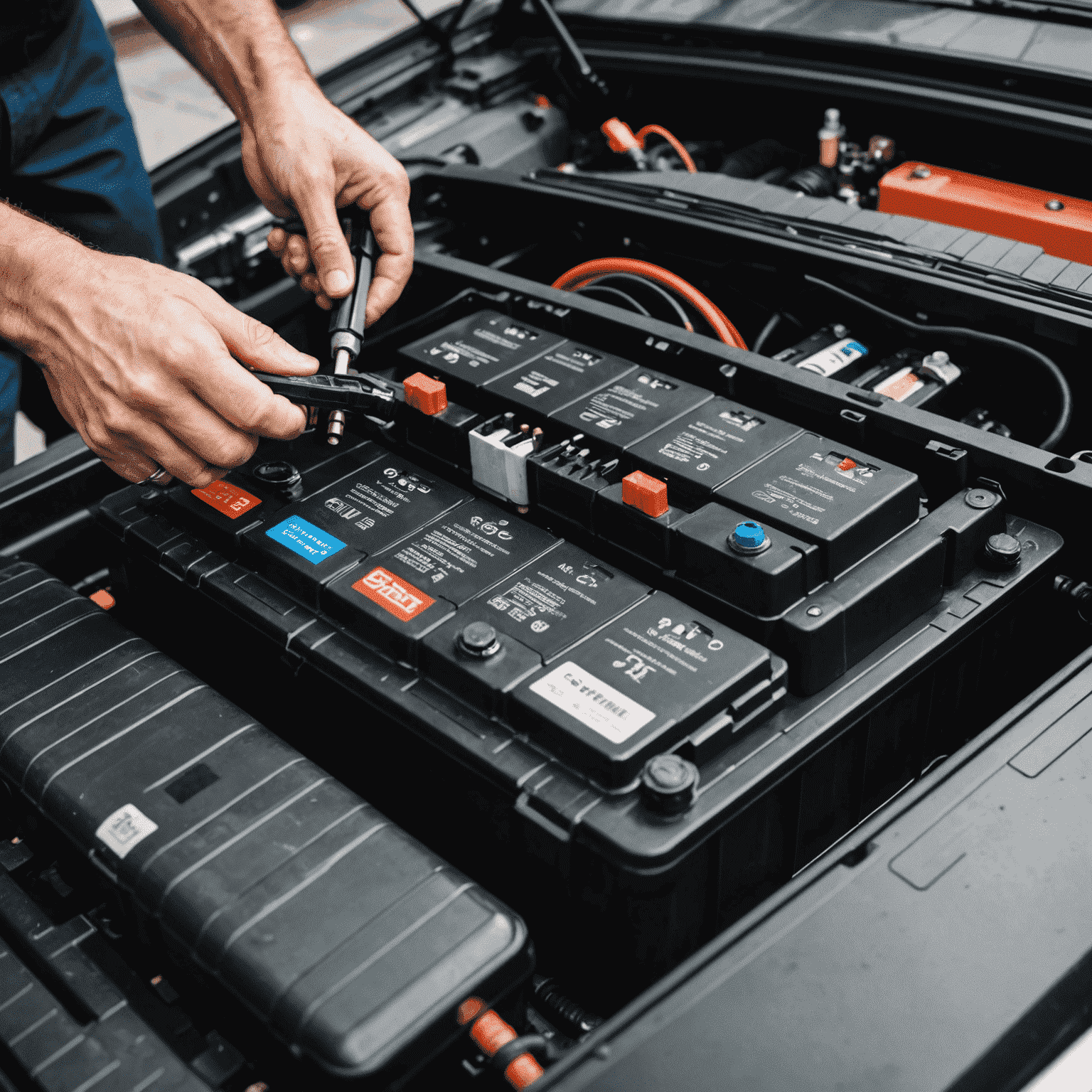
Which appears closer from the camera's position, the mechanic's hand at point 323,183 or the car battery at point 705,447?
the car battery at point 705,447

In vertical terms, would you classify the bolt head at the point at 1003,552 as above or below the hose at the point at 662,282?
below

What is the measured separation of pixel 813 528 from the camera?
3.82 ft

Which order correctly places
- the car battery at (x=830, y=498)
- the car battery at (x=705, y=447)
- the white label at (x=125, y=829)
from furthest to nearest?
the car battery at (x=705, y=447) → the car battery at (x=830, y=498) → the white label at (x=125, y=829)

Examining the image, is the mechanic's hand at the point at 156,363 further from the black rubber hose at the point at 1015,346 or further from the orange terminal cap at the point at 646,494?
the black rubber hose at the point at 1015,346

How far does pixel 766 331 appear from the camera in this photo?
5.49 ft

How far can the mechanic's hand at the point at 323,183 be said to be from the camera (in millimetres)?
1579

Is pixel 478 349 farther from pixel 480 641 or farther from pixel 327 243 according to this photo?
pixel 480 641

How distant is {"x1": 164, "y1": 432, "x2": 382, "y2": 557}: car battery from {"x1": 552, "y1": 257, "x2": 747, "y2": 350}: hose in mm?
510

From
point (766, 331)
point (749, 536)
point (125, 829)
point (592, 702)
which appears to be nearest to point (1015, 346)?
point (766, 331)

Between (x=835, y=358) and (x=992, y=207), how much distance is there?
1.47 ft

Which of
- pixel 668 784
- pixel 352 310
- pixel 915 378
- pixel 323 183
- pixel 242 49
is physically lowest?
pixel 668 784

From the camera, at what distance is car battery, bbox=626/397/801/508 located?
1270mm

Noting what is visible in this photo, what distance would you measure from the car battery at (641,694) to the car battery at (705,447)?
19cm

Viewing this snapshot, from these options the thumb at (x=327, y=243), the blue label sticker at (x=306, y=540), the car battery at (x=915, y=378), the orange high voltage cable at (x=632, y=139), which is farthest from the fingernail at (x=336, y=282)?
the orange high voltage cable at (x=632, y=139)
